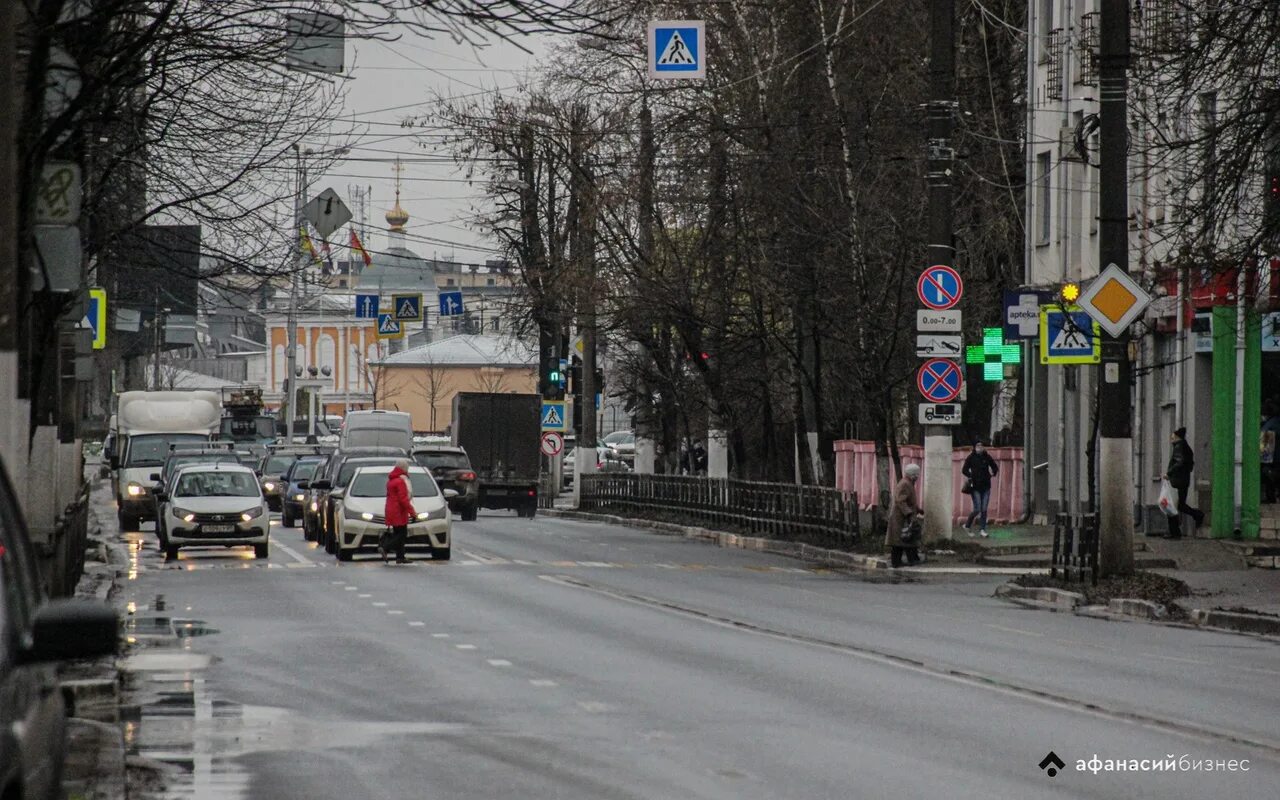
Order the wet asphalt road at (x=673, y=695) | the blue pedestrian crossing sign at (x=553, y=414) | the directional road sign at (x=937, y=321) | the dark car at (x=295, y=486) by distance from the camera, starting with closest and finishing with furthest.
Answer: the wet asphalt road at (x=673, y=695), the directional road sign at (x=937, y=321), the dark car at (x=295, y=486), the blue pedestrian crossing sign at (x=553, y=414)

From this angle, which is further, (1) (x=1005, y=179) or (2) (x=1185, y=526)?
(1) (x=1005, y=179)

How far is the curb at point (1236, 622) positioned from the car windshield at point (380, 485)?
1666 cm

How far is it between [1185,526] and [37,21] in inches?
950

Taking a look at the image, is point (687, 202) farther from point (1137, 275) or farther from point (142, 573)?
point (142, 573)

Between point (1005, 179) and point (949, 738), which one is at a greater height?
point (1005, 179)

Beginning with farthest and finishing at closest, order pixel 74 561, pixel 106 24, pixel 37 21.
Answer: pixel 74 561, pixel 106 24, pixel 37 21

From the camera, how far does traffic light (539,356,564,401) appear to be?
2596 inches

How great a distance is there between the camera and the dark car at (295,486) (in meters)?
Result: 53.1

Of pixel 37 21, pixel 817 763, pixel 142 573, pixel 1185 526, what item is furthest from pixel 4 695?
pixel 1185 526

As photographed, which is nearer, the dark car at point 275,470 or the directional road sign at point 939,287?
the directional road sign at point 939,287

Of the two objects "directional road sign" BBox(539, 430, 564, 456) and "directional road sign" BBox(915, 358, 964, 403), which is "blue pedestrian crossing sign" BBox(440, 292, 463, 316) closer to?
"directional road sign" BBox(539, 430, 564, 456)

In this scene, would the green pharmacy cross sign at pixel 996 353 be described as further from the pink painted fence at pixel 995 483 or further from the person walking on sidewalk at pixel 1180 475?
the pink painted fence at pixel 995 483

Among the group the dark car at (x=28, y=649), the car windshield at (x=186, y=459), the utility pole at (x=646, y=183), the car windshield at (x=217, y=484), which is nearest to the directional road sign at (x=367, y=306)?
the car windshield at (x=186, y=459)

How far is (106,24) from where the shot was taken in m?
18.9
